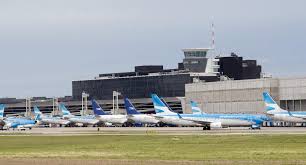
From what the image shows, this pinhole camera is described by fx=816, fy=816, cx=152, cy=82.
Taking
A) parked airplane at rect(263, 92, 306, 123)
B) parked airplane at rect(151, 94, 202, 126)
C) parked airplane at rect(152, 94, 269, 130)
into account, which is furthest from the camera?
parked airplane at rect(151, 94, 202, 126)

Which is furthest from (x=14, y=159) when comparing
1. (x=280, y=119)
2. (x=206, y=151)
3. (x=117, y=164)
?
(x=280, y=119)

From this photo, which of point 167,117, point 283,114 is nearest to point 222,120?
point 283,114

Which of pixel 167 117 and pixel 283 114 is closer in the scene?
pixel 283 114

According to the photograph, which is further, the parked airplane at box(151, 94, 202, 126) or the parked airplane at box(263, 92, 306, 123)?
the parked airplane at box(151, 94, 202, 126)

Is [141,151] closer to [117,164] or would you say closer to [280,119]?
[117,164]

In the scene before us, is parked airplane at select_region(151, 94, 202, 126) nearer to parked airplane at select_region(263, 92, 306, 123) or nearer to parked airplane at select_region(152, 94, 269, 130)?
parked airplane at select_region(152, 94, 269, 130)

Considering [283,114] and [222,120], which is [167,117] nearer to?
[222,120]

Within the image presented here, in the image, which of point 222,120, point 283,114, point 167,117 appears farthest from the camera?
point 167,117

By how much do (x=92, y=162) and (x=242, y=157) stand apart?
13136 millimetres

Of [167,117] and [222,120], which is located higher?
[167,117]

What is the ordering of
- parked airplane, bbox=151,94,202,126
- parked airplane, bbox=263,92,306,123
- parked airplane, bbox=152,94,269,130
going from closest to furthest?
parked airplane, bbox=152,94,269,130 → parked airplane, bbox=263,92,306,123 → parked airplane, bbox=151,94,202,126

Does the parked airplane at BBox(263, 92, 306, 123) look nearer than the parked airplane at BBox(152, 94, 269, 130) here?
No

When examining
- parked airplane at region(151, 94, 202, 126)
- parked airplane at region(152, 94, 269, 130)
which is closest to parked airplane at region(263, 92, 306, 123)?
parked airplane at region(152, 94, 269, 130)

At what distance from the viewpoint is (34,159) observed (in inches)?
2881
